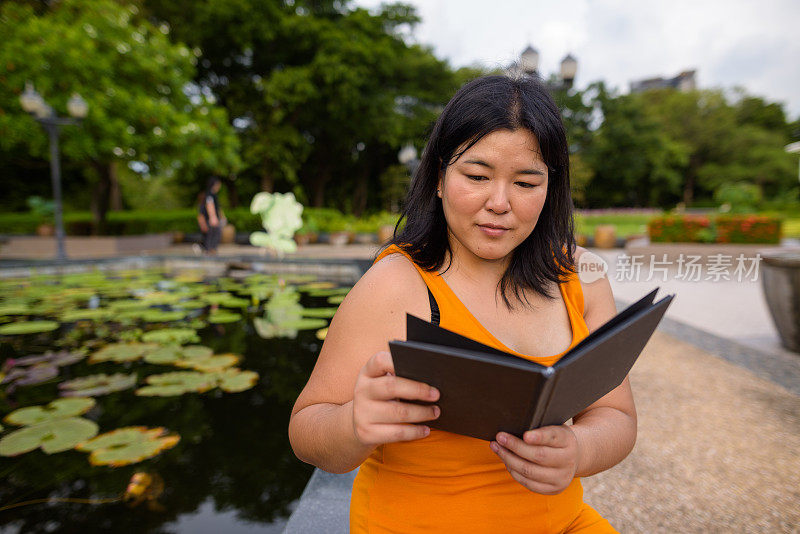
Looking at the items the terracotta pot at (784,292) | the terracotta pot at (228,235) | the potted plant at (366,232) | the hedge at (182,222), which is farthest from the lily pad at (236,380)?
the terracotta pot at (228,235)

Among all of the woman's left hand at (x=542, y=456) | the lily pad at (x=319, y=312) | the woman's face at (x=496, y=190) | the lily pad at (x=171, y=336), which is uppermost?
the woman's face at (x=496, y=190)

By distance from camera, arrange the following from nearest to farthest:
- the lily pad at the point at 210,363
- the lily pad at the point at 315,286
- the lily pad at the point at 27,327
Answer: the lily pad at the point at 210,363 → the lily pad at the point at 27,327 → the lily pad at the point at 315,286

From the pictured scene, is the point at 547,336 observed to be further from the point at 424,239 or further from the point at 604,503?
the point at 604,503

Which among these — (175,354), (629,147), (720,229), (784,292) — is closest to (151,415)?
(175,354)

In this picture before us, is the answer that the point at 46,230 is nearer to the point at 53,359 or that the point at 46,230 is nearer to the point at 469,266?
the point at 53,359

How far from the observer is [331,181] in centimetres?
2791

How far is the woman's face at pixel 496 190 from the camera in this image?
877mm

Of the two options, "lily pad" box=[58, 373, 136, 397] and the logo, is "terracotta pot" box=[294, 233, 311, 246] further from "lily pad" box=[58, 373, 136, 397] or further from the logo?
the logo

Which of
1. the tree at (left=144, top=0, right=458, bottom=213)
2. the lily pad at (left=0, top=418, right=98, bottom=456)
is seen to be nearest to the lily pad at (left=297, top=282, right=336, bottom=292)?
the lily pad at (left=0, top=418, right=98, bottom=456)

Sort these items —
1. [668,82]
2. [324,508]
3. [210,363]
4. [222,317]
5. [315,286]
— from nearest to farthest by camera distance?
[324,508] < [210,363] < [222,317] < [315,286] < [668,82]

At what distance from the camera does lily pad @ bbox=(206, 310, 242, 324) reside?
4.30 m

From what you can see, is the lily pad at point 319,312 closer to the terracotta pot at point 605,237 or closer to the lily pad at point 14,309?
the lily pad at point 14,309

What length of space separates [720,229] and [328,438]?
10.9 metres

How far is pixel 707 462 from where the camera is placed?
199cm
